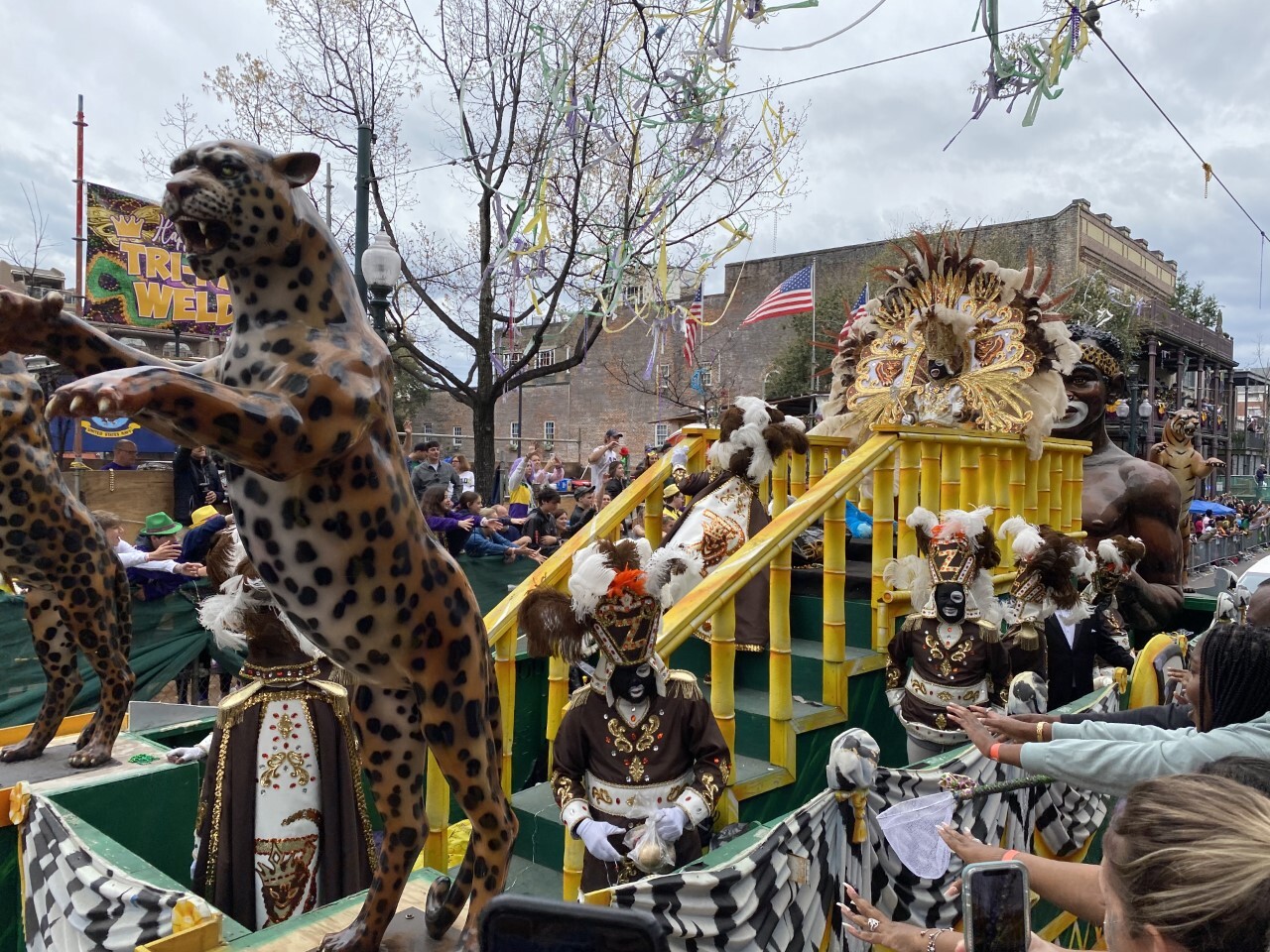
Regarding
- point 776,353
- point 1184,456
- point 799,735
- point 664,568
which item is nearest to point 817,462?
point 799,735

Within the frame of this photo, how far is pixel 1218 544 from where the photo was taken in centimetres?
1809

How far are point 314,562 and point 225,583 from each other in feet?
5.14

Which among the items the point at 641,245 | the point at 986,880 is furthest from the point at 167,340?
the point at 986,880

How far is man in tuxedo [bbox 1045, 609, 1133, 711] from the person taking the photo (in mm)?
5133

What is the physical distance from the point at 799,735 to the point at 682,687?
140 cm

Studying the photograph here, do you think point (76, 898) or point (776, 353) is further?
point (776, 353)

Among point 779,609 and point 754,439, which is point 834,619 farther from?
point 754,439

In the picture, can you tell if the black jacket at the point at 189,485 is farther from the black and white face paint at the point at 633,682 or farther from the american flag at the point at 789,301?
the american flag at the point at 789,301

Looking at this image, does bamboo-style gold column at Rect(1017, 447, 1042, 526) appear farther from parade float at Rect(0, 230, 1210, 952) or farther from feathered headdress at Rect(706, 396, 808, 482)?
feathered headdress at Rect(706, 396, 808, 482)

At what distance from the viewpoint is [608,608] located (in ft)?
10.2

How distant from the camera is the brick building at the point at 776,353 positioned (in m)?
25.3

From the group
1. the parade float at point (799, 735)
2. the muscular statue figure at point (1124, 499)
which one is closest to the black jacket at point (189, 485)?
the parade float at point (799, 735)

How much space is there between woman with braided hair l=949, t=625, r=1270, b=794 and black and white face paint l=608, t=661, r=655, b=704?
119 cm

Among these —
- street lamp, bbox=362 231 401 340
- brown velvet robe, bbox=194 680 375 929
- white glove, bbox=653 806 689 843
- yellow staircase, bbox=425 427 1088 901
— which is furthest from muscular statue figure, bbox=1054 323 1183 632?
street lamp, bbox=362 231 401 340
